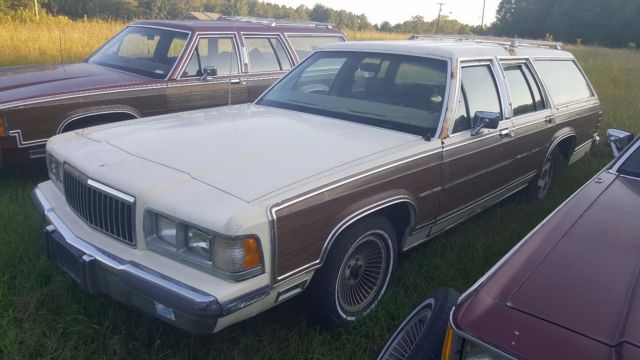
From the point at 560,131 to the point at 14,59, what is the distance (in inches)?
420

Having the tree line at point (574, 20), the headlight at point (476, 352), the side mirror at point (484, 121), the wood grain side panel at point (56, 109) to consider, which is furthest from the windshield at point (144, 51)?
the tree line at point (574, 20)

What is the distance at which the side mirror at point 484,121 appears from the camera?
11.8 ft

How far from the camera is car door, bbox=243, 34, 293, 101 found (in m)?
6.32

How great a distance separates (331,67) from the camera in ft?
14.2

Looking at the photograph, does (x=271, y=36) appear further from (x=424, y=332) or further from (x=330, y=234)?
(x=424, y=332)

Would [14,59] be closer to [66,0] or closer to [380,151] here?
[380,151]

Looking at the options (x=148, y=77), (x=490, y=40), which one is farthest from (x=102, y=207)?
(x=490, y=40)

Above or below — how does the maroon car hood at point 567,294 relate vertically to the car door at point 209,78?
below

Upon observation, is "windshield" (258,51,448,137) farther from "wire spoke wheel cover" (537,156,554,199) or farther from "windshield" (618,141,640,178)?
"wire spoke wheel cover" (537,156,554,199)

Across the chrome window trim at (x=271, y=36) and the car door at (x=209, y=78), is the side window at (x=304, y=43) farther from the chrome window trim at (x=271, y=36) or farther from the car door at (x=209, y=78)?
the car door at (x=209, y=78)

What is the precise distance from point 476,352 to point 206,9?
52364 millimetres

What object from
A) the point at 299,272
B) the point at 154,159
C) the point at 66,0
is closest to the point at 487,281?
the point at 299,272

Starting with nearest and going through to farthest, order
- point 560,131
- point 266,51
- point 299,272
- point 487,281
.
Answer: point 487,281 → point 299,272 → point 560,131 → point 266,51

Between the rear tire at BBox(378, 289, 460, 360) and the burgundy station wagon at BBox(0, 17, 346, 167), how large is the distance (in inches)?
130
